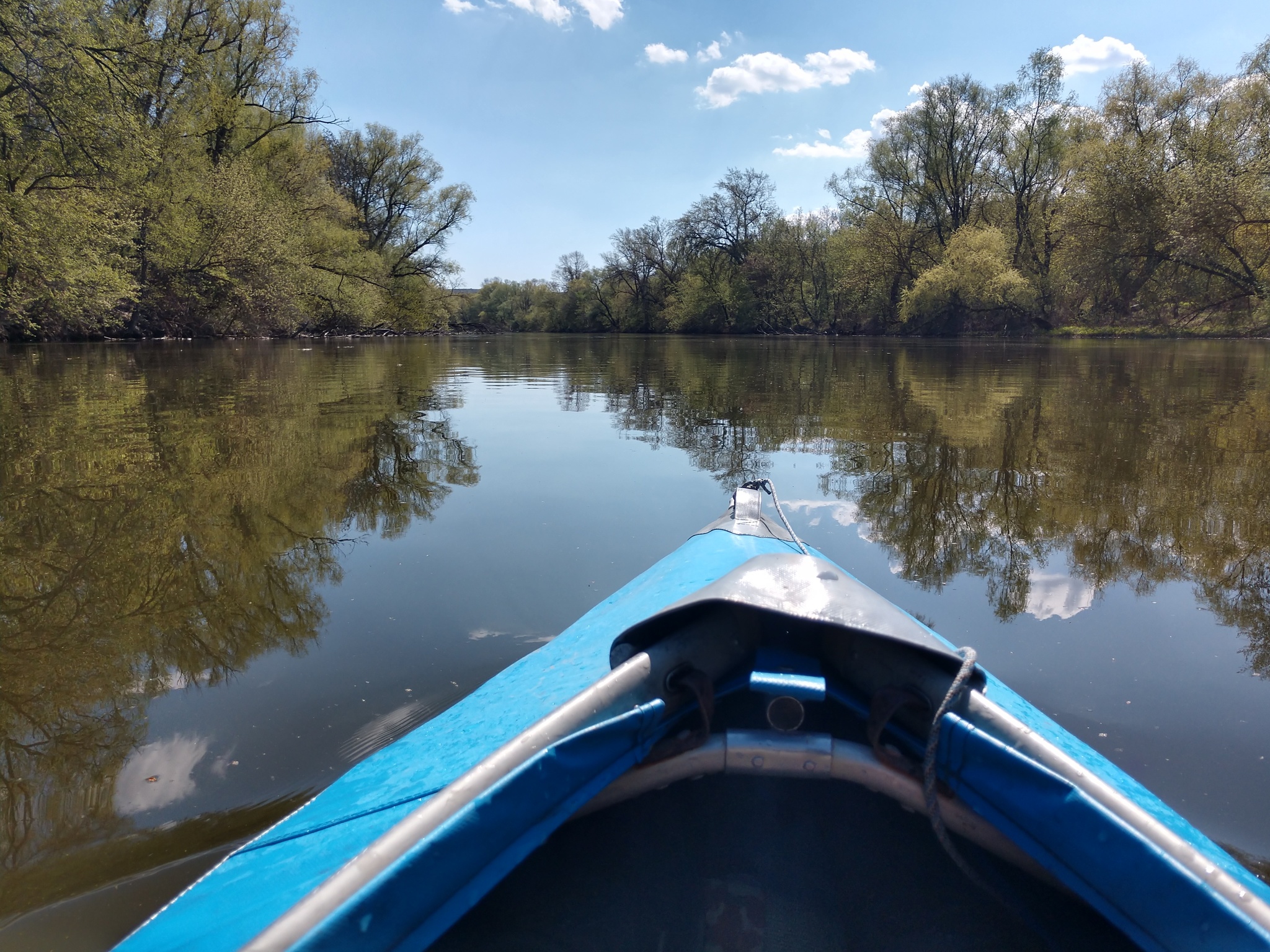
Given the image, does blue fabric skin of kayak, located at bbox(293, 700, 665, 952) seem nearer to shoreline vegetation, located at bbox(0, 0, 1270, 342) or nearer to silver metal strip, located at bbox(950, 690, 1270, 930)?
silver metal strip, located at bbox(950, 690, 1270, 930)

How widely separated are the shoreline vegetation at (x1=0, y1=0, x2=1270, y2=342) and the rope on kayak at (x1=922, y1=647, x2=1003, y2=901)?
1691 cm

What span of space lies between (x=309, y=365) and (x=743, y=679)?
63.0 ft

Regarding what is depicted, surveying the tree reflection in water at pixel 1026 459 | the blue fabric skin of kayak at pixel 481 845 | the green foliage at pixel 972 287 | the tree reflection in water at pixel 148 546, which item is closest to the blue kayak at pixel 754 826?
the blue fabric skin of kayak at pixel 481 845

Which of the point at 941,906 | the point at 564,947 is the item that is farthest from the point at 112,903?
the point at 941,906

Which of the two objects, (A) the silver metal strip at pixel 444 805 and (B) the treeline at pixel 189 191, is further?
(B) the treeline at pixel 189 191

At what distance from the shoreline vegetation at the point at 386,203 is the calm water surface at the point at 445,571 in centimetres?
758

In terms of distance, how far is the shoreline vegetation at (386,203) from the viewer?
15211 millimetres

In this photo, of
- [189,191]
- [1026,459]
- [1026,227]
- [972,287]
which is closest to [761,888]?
[1026,459]

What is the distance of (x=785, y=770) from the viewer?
182 cm

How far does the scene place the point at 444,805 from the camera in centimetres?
136

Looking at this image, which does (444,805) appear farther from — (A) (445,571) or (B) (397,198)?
(B) (397,198)

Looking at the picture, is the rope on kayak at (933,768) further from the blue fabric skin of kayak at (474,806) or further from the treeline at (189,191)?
the treeline at (189,191)

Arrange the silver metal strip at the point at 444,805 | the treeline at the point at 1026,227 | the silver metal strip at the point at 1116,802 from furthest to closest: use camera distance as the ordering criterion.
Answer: the treeline at the point at 1026,227, the silver metal strip at the point at 1116,802, the silver metal strip at the point at 444,805

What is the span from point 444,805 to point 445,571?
3.24 metres
